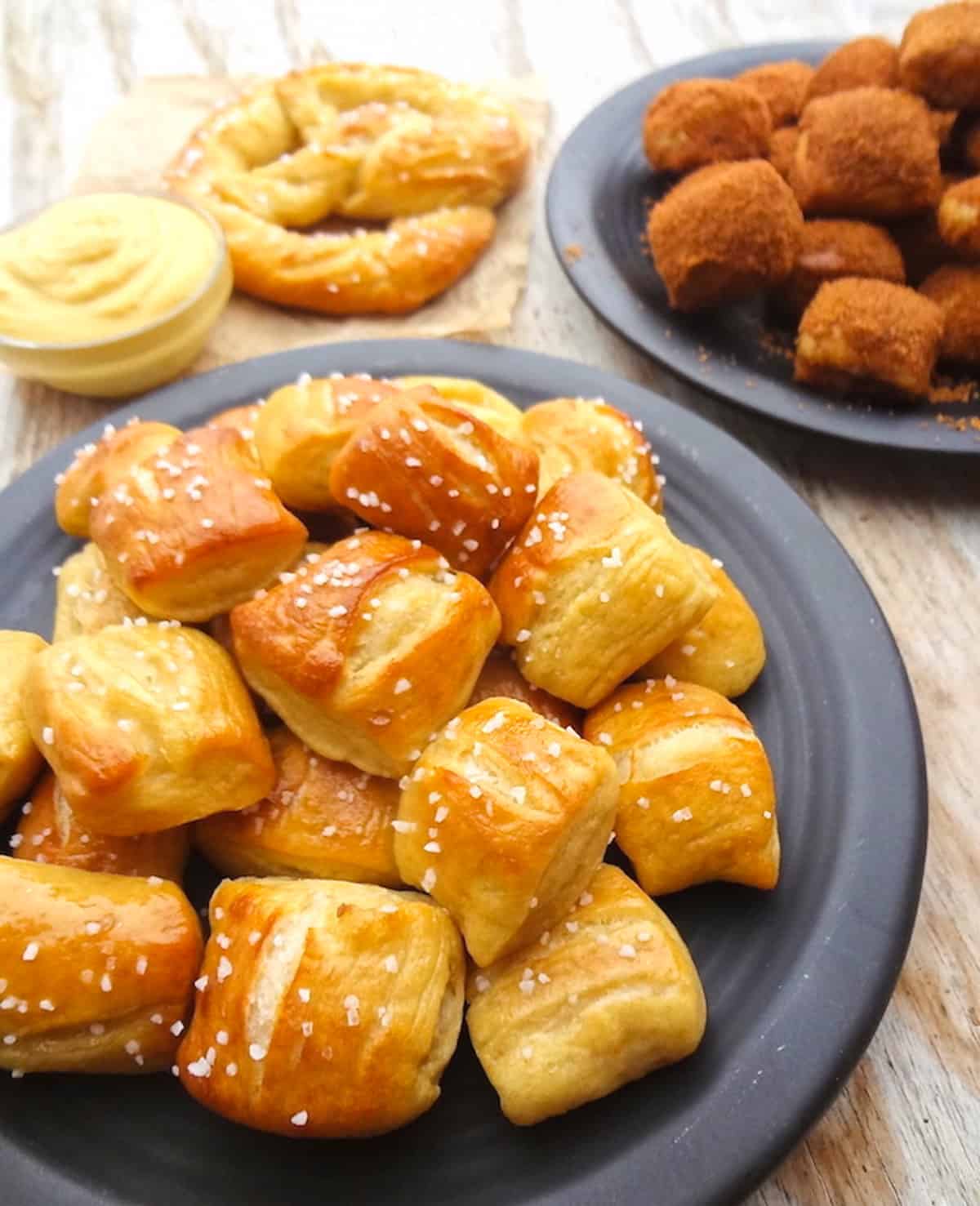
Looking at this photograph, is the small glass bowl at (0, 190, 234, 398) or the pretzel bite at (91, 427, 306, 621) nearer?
the pretzel bite at (91, 427, 306, 621)

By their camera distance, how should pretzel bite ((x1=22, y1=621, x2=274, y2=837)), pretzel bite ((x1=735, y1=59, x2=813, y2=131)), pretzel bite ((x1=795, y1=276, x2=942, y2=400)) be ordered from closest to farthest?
pretzel bite ((x1=22, y1=621, x2=274, y2=837)) < pretzel bite ((x1=795, y1=276, x2=942, y2=400)) < pretzel bite ((x1=735, y1=59, x2=813, y2=131))

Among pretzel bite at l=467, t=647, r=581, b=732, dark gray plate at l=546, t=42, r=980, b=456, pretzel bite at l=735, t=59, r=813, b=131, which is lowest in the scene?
pretzel bite at l=467, t=647, r=581, b=732

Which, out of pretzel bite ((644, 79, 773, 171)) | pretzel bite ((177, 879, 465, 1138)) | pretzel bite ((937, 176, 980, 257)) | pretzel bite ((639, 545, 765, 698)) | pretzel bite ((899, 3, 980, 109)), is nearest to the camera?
pretzel bite ((177, 879, 465, 1138))

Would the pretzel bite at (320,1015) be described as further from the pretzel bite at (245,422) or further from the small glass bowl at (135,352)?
the small glass bowl at (135,352)

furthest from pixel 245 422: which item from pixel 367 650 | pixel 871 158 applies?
pixel 871 158

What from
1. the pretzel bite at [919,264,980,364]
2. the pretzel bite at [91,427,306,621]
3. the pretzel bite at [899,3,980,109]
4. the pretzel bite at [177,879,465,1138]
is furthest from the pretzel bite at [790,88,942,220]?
the pretzel bite at [177,879,465,1138]

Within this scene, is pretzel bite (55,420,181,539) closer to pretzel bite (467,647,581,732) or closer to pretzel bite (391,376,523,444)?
pretzel bite (391,376,523,444)

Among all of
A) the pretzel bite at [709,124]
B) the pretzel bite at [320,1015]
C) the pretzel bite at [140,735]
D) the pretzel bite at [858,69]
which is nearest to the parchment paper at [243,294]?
the pretzel bite at [709,124]
